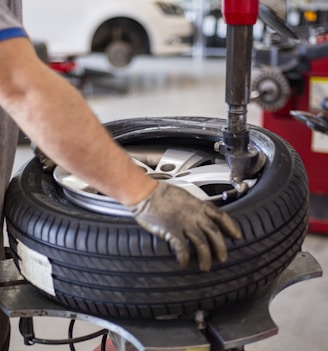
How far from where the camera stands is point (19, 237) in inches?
34.4

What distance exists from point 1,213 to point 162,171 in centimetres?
29

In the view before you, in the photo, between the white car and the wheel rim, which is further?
the white car

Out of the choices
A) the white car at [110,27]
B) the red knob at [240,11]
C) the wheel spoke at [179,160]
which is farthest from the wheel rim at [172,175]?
the white car at [110,27]

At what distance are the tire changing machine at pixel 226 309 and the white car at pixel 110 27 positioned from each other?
481 cm

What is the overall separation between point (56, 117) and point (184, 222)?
0.68 ft

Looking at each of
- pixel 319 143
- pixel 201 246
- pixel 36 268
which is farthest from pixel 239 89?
pixel 319 143

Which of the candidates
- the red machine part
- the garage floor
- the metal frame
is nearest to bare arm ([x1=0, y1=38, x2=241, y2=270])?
the metal frame

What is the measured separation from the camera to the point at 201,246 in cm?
73

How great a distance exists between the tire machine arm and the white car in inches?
189

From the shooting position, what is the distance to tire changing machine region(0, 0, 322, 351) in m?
0.78

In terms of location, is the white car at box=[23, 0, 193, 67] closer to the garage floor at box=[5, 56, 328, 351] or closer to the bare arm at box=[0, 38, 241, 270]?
the garage floor at box=[5, 56, 328, 351]

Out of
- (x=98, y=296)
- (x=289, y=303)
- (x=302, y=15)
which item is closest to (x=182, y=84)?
(x=302, y=15)

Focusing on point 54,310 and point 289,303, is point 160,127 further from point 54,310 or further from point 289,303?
point 289,303

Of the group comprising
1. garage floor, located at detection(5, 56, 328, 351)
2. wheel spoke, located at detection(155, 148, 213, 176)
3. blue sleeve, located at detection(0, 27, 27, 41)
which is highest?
blue sleeve, located at detection(0, 27, 27, 41)
